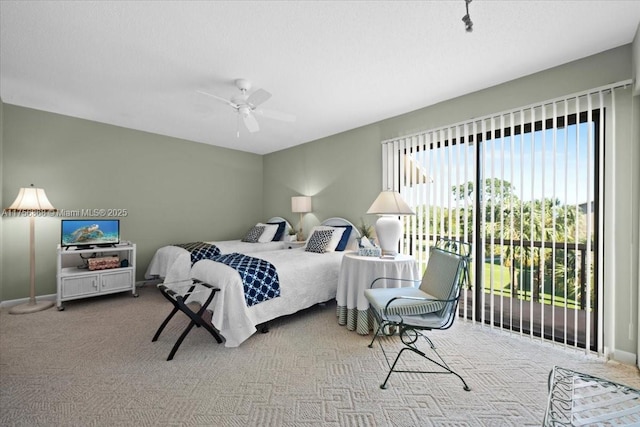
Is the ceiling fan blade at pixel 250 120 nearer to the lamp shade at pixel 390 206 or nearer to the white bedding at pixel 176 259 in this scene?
the lamp shade at pixel 390 206

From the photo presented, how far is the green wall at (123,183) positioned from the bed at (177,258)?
0.44 m

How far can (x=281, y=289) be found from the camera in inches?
120

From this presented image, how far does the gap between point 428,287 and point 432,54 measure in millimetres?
2050

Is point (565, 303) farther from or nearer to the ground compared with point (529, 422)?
farther from the ground

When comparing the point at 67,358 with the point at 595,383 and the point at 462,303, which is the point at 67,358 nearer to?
the point at 595,383

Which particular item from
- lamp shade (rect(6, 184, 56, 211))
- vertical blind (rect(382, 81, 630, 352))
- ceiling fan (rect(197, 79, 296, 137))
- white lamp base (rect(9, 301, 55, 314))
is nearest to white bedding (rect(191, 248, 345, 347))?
vertical blind (rect(382, 81, 630, 352))

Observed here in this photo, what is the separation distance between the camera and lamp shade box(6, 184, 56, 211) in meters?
3.49

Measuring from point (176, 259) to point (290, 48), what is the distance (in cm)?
318

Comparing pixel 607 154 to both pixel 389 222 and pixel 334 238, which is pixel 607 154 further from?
pixel 334 238

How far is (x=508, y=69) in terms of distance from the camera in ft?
8.88

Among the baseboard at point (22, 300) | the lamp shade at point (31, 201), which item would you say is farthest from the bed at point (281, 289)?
the baseboard at point (22, 300)

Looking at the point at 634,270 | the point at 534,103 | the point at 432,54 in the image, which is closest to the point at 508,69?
the point at 534,103

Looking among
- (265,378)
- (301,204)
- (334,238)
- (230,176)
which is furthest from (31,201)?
(334,238)

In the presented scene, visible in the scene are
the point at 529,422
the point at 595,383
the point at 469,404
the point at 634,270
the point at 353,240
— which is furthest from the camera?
the point at 353,240
